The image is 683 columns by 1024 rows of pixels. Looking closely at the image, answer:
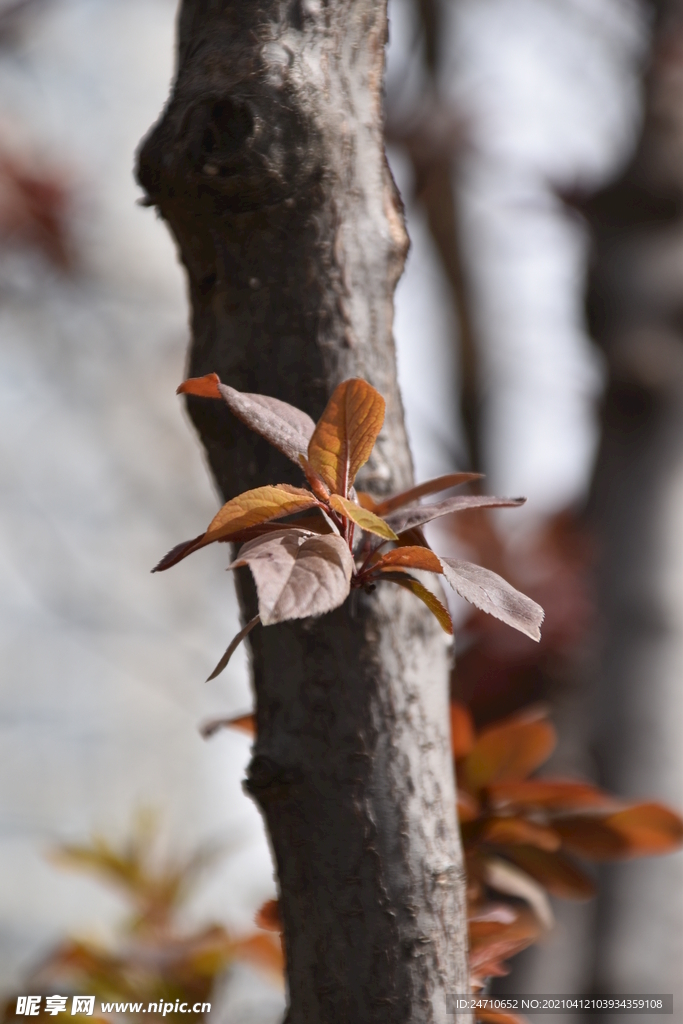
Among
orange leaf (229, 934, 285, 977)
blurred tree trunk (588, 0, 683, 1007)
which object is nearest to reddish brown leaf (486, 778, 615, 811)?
orange leaf (229, 934, 285, 977)

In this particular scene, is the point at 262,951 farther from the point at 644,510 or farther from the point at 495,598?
the point at 644,510

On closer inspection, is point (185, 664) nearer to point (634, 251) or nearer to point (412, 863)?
point (634, 251)

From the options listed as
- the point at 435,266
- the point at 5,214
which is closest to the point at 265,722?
the point at 435,266

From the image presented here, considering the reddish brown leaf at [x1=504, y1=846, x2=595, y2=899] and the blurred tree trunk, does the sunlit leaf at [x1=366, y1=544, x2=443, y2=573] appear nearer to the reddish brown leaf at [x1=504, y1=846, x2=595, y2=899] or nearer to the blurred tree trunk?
the reddish brown leaf at [x1=504, y1=846, x2=595, y2=899]

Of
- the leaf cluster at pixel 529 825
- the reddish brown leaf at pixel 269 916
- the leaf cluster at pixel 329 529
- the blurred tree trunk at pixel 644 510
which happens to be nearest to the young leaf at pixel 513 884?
the leaf cluster at pixel 529 825

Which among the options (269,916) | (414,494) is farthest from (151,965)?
(414,494)

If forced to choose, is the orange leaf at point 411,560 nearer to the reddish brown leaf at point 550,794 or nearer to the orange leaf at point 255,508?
the orange leaf at point 255,508

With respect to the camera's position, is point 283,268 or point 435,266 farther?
point 435,266
